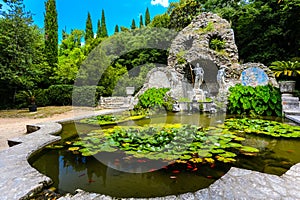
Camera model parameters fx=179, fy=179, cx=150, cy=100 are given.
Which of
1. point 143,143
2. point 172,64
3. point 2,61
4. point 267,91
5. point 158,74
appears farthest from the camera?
point 172,64

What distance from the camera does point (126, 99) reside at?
11.1 meters

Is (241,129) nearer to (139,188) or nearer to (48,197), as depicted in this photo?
(139,188)

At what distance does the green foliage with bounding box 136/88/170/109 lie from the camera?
25.3 feet

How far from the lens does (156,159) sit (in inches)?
93.0

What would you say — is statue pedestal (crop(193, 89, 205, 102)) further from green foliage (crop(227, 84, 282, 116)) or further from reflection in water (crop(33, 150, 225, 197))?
reflection in water (crop(33, 150, 225, 197))

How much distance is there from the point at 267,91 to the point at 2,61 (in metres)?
11.7

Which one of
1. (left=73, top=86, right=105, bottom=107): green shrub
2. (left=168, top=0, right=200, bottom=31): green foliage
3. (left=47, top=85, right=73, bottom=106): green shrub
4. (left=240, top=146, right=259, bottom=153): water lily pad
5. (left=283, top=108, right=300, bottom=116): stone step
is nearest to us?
(left=240, top=146, right=259, bottom=153): water lily pad

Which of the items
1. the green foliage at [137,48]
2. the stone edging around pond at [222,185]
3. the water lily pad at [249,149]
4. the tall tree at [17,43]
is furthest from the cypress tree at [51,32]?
the water lily pad at [249,149]

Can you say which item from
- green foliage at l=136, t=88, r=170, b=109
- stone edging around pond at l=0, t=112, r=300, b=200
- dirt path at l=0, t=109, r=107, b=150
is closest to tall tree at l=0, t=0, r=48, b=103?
dirt path at l=0, t=109, r=107, b=150

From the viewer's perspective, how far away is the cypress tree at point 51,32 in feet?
43.8

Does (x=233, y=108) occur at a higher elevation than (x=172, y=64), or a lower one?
lower

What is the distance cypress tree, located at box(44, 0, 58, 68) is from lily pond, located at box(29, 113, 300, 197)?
12005 mm

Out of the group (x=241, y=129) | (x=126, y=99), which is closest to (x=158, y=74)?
(x=126, y=99)

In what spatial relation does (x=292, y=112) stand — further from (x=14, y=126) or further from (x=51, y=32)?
(x=51, y=32)
